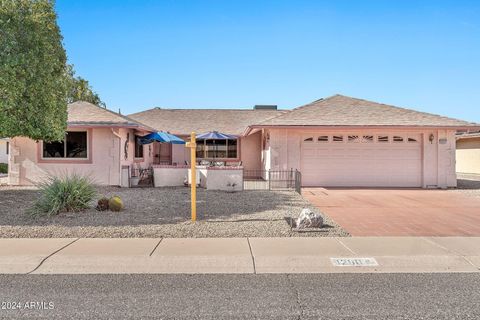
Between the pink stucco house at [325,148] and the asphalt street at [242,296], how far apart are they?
1233 centimetres

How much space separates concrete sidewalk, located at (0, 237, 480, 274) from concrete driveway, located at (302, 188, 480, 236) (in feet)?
3.20

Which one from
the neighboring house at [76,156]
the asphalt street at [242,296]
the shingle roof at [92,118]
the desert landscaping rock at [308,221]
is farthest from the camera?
the neighboring house at [76,156]

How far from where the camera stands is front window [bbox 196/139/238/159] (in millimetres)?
26219

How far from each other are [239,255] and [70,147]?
13.8 metres

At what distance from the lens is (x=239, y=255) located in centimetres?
662

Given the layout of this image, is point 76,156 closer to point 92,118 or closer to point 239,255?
point 92,118

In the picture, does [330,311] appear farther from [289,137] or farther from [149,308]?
[289,137]

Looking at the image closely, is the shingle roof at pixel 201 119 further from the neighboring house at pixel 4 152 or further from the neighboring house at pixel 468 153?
the neighboring house at pixel 468 153

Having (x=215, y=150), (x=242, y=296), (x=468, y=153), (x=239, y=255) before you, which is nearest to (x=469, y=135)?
(x=468, y=153)

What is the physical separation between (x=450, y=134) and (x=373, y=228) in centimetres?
1209

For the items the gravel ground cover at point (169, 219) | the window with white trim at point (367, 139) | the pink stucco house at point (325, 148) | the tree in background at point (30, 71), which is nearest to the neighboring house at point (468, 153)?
the pink stucco house at point (325, 148)

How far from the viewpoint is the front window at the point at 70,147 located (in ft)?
57.5

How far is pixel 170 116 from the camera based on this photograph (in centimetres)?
3017

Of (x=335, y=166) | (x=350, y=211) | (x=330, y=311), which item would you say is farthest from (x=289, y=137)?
(x=330, y=311)
